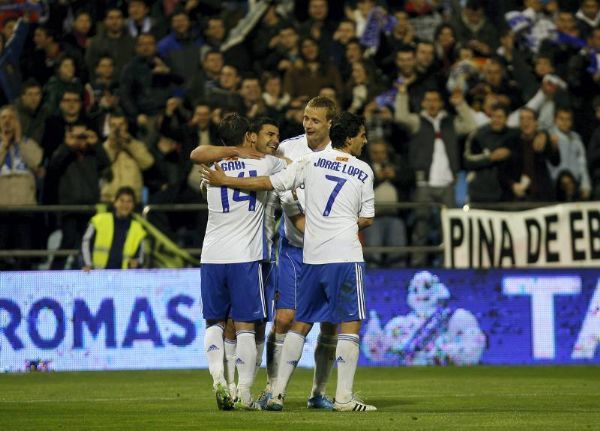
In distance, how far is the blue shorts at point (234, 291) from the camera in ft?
34.3

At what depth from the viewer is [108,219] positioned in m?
16.5

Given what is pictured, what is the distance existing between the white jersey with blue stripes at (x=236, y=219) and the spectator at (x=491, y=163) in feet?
26.4

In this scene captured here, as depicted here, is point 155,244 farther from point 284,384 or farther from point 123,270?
point 284,384

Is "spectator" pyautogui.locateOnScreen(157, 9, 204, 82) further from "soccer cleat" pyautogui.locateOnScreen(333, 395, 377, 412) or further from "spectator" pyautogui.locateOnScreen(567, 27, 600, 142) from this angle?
"soccer cleat" pyautogui.locateOnScreen(333, 395, 377, 412)

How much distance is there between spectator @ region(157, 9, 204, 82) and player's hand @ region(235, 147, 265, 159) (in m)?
8.87

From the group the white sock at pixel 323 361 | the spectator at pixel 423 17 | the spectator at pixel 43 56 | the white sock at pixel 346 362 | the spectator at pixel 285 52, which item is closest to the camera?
the white sock at pixel 346 362

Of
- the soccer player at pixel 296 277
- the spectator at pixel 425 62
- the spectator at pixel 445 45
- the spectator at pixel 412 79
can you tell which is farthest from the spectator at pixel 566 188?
the soccer player at pixel 296 277

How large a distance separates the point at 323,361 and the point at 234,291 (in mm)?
996

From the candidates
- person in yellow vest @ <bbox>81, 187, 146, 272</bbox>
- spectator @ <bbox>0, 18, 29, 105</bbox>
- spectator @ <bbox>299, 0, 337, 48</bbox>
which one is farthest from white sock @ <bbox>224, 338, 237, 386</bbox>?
spectator @ <bbox>299, 0, 337, 48</bbox>

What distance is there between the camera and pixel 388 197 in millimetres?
17609

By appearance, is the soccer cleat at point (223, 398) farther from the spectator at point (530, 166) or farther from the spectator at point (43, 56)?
the spectator at point (43, 56)

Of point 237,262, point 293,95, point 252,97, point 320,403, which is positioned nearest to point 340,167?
point 237,262

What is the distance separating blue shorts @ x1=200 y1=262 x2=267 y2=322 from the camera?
411 inches

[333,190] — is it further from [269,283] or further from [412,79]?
[412,79]
